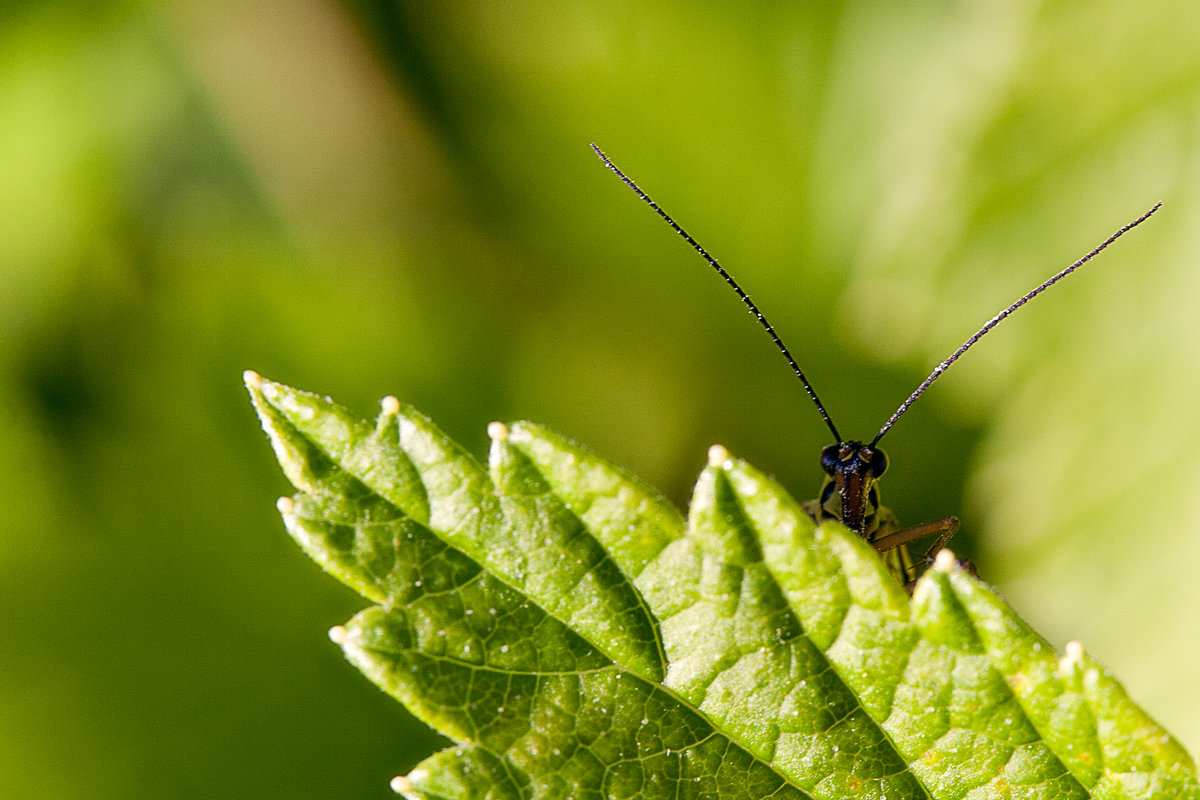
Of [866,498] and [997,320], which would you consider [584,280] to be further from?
[997,320]

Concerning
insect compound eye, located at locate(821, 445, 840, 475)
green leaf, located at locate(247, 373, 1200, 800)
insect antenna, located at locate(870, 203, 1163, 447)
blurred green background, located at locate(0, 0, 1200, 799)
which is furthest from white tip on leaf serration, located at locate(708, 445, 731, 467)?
blurred green background, located at locate(0, 0, 1200, 799)

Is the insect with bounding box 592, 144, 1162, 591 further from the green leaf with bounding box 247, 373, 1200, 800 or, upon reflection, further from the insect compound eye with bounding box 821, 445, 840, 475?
the green leaf with bounding box 247, 373, 1200, 800

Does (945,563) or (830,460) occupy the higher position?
(830,460)

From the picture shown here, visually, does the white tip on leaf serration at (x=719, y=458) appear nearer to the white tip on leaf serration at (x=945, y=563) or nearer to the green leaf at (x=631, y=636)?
the green leaf at (x=631, y=636)

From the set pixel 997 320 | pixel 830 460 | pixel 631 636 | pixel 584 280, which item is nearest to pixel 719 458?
pixel 631 636

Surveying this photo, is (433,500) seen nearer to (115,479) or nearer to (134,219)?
(115,479)

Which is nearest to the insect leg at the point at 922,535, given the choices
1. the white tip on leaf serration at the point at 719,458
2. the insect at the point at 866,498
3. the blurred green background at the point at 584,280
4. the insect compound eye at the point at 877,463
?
the insect at the point at 866,498

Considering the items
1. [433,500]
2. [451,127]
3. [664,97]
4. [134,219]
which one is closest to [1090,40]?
[664,97]
